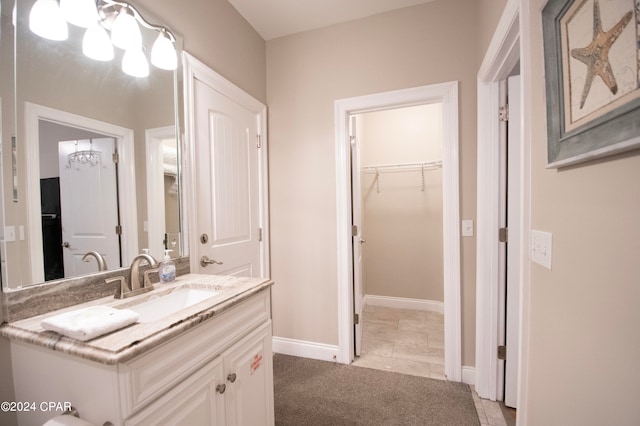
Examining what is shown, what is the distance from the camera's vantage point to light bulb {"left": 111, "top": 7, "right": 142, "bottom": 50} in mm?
1173

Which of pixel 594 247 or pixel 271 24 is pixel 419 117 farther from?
pixel 594 247

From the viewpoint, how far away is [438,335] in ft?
8.43

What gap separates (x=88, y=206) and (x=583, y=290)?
5.87ft

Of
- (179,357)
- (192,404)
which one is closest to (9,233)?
(179,357)

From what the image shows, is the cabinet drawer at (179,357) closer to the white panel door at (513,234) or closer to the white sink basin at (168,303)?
the white sink basin at (168,303)

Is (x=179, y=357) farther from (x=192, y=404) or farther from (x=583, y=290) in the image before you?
(x=583, y=290)

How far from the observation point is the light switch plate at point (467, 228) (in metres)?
1.81

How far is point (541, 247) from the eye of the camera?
87 cm

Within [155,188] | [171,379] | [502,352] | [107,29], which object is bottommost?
[502,352]

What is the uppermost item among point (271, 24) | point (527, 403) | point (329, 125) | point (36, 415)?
point (271, 24)

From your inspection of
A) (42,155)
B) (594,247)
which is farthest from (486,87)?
(42,155)

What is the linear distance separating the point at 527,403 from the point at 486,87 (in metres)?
1.72

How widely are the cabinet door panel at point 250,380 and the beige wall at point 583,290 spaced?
109cm

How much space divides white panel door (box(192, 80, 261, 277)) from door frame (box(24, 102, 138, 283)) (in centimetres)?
38
